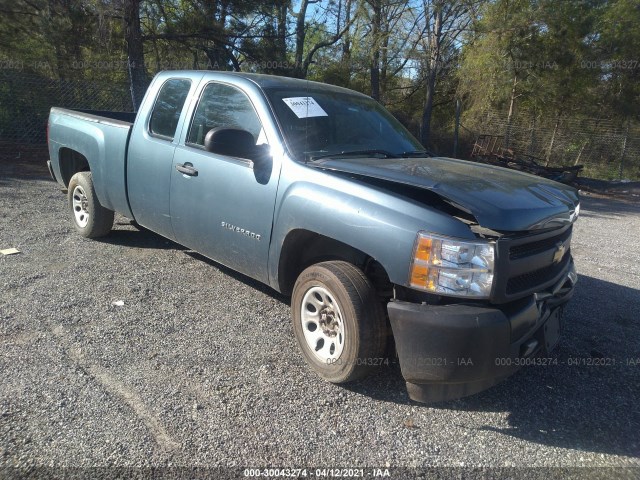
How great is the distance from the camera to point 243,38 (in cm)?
1305

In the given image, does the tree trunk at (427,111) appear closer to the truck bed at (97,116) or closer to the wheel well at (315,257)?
the truck bed at (97,116)

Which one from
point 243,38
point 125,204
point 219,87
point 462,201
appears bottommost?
point 125,204

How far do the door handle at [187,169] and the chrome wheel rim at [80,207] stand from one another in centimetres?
210

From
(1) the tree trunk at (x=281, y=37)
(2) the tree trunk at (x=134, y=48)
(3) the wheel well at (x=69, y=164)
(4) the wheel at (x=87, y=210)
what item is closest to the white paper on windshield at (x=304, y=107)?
(4) the wheel at (x=87, y=210)

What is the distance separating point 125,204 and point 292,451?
3.26 meters

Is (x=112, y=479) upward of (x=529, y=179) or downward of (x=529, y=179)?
downward

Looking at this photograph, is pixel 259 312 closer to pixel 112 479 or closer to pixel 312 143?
pixel 312 143

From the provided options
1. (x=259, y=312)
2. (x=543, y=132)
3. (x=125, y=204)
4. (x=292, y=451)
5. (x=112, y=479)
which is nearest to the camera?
(x=112, y=479)

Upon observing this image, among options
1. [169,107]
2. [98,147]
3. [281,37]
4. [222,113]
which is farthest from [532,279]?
[281,37]

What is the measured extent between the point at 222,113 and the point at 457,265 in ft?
7.87

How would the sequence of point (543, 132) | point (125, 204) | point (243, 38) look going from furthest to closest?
point (543, 132), point (243, 38), point (125, 204)

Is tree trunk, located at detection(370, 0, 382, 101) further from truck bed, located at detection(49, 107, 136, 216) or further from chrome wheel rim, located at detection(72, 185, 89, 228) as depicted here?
chrome wheel rim, located at detection(72, 185, 89, 228)

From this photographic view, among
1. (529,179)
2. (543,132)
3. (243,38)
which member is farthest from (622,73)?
(529,179)

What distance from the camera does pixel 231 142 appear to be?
3.41 meters
